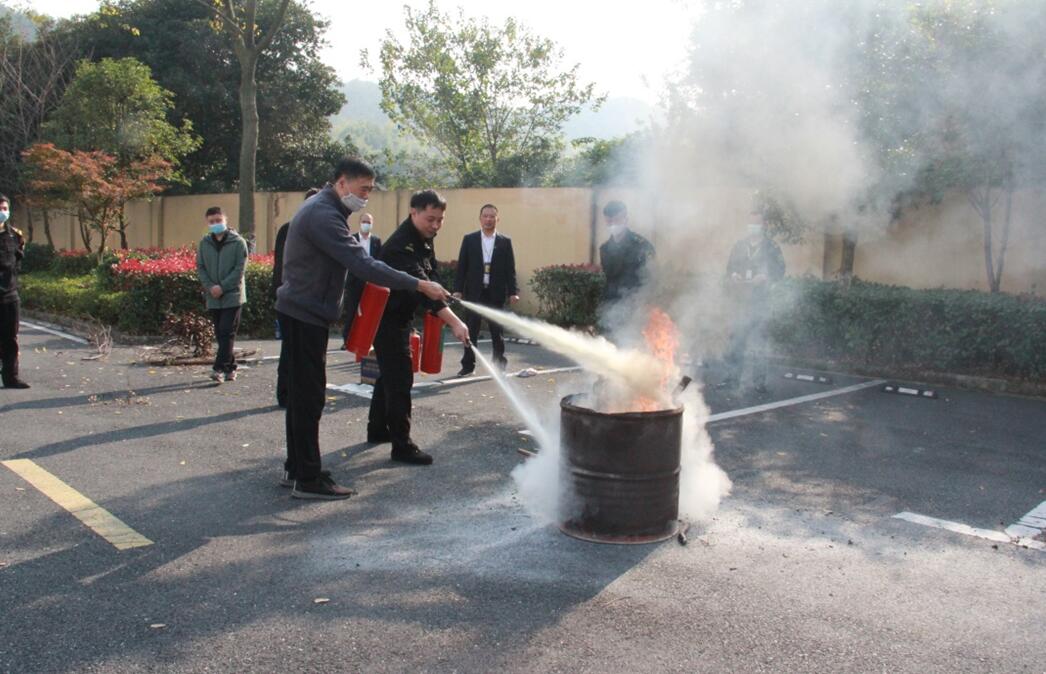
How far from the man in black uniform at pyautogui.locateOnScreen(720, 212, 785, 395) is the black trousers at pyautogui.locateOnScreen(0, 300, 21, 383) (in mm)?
7092

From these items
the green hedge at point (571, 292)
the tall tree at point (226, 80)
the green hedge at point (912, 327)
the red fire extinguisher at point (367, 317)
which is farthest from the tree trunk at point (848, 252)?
the tall tree at point (226, 80)

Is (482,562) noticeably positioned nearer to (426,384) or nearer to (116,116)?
(426,384)

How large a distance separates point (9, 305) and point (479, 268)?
4.66m

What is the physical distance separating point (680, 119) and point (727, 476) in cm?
632

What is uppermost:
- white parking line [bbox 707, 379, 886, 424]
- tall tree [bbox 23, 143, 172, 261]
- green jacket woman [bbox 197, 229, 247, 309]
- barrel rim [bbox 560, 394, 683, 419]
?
tall tree [bbox 23, 143, 172, 261]

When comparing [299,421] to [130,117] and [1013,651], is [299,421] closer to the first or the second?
[1013,651]

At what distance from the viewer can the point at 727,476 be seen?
5.86 m

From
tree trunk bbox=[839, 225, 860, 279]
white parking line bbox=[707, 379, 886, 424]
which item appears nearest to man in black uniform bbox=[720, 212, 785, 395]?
white parking line bbox=[707, 379, 886, 424]

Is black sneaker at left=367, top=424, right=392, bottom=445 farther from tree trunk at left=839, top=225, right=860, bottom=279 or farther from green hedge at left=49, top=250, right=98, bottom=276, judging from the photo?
green hedge at left=49, top=250, right=98, bottom=276

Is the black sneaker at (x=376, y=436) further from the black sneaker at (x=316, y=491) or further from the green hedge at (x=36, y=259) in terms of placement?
the green hedge at (x=36, y=259)

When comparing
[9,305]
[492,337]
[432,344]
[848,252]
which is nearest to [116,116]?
[9,305]

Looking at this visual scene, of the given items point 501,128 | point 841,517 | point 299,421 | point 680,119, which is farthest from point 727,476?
point 501,128

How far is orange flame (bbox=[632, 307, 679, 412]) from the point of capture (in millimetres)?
4871

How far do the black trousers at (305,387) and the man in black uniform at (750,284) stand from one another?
5.06 metres
